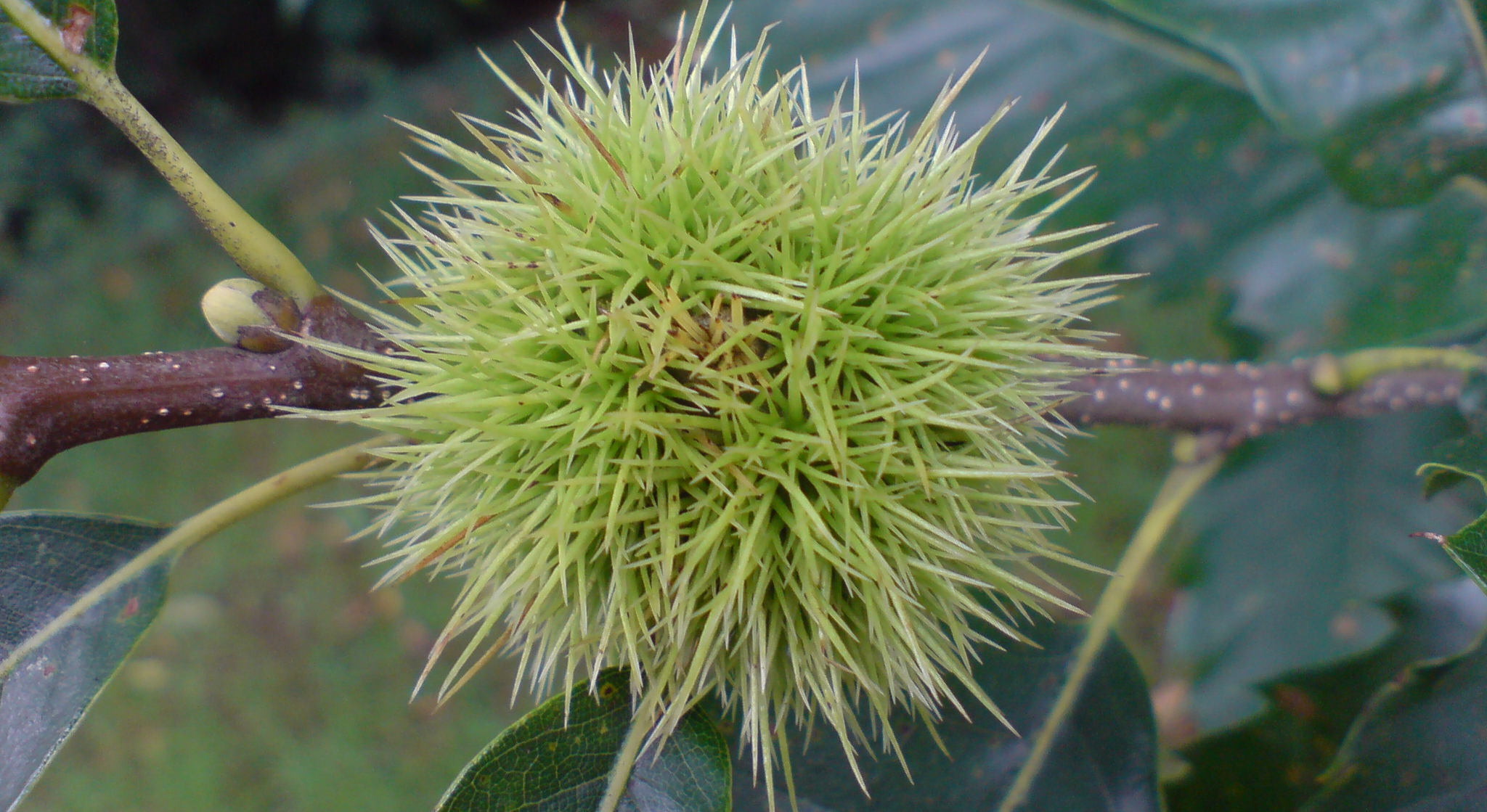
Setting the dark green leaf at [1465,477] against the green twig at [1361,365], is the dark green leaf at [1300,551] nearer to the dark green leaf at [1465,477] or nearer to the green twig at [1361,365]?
the green twig at [1361,365]

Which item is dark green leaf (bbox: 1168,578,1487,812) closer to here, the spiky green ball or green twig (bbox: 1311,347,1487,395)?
green twig (bbox: 1311,347,1487,395)

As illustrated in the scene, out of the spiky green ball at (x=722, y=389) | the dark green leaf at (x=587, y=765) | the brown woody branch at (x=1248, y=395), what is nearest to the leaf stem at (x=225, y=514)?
the spiky green ball at (x=722, y=389)

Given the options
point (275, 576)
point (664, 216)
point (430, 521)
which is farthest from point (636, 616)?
point (275, 576)

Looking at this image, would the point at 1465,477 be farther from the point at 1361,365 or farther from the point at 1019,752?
the point at 1019,752

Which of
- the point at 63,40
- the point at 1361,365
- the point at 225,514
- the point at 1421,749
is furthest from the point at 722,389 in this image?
the point at 1361,365

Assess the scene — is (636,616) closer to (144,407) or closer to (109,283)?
(144,407)
